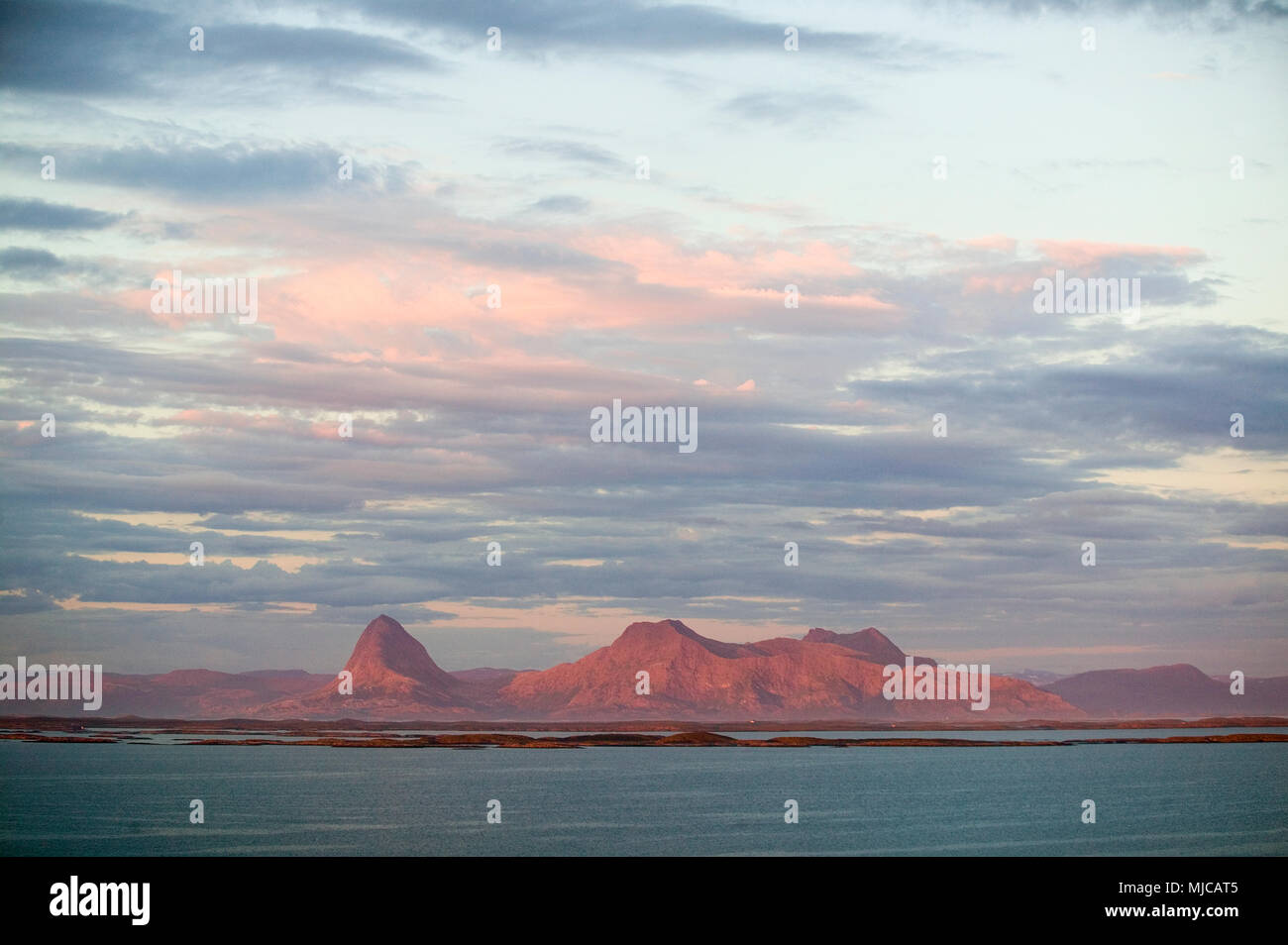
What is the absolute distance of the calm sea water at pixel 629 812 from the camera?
92.0 meters

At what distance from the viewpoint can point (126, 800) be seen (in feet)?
431

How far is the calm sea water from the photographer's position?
9200cm

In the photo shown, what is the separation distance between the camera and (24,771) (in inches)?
7190

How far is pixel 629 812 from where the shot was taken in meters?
114

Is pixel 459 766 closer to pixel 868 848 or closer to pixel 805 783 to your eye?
pixel 805 783

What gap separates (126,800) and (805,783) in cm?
7850

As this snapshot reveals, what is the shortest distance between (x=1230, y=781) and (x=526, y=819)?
11097 cm
